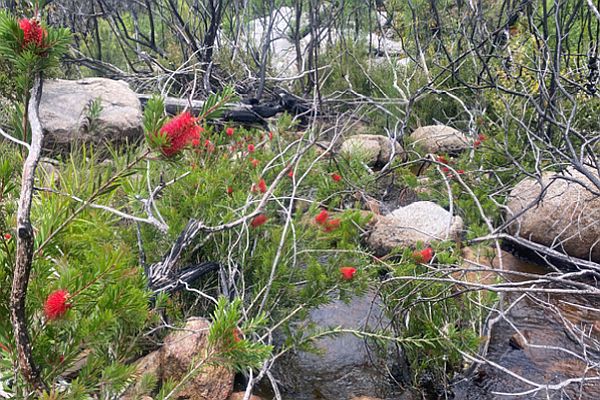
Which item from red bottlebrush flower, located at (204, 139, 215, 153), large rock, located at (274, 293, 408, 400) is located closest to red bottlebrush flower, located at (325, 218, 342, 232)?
large rock, located at (274, 293, 408, 400)

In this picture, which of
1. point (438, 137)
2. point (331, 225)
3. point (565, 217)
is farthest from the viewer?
point (438, 137)

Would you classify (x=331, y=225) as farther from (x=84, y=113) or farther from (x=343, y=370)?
(x=84, y=113)

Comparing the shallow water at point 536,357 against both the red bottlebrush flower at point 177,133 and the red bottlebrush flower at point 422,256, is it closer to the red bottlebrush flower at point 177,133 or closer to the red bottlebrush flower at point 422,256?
the red bottlebrush flower at point 422,256

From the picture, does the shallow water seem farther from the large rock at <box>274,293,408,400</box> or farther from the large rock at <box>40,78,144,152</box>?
the large rock at <box>40,78,144,152</box>

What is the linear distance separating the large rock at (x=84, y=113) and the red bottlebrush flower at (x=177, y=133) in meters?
4.36

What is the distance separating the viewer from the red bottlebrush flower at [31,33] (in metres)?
0.92

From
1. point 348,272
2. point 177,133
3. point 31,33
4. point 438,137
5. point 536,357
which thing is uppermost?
point 31,33

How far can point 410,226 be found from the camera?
449cm

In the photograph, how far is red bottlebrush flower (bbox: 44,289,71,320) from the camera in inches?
38.2

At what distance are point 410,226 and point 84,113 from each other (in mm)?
3088

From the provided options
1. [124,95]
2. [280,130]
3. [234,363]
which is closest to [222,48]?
[124,95]

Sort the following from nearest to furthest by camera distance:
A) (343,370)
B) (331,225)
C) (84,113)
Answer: (331,225) → (343,370) → (84,113)

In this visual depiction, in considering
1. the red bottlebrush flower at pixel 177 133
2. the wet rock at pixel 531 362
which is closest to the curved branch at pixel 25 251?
the red bottlebrush flower at pixel 177 133

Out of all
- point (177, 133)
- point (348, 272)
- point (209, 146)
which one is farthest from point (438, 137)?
point (177, 133)
